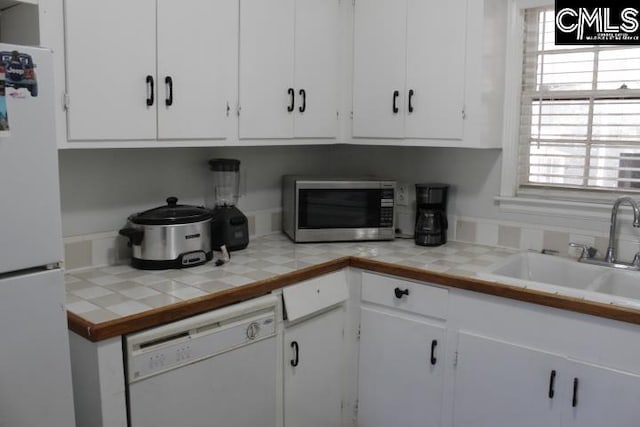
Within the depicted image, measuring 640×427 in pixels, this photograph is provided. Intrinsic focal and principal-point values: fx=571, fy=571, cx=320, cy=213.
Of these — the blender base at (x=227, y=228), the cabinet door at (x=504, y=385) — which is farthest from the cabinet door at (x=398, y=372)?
the blender base at (x=227, y=228)

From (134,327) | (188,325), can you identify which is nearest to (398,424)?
(188,325)

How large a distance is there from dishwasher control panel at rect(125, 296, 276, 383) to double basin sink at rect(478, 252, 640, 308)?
90cm

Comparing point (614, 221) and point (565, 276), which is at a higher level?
point (614, 221)

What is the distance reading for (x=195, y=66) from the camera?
2.18 meters

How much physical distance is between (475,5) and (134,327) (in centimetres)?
187

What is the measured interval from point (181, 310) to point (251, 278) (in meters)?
0.38

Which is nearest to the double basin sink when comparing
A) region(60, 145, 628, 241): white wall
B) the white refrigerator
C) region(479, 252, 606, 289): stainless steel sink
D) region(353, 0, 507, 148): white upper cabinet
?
region(479, 252, 606, 289): stainless steel sink

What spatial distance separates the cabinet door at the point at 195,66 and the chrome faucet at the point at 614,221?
5.29 feet

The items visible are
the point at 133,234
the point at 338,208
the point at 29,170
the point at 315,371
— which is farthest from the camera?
the point at 338,208

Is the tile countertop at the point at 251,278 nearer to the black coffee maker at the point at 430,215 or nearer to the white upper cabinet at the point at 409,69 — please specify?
the black coffee maker at the point at 430,215

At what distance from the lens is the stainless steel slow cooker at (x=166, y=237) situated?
2164mm

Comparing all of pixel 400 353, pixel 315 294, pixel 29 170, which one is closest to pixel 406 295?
pixel 400 353

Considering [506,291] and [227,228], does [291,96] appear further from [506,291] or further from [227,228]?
[506,291]

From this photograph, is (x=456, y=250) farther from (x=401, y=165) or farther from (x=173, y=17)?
(x=173, y=17)
